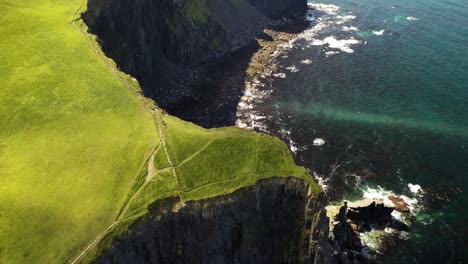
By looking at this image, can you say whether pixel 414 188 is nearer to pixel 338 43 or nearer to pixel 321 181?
pixel 321 181

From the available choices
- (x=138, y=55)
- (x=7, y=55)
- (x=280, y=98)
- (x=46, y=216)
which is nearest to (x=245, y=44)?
(x=280, y=98)

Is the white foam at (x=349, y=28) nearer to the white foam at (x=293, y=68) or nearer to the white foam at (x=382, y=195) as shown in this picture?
the white foam at (x=293, y=68)

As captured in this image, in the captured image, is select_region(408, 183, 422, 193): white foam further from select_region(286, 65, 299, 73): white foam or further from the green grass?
select_region(286, 65, 299, 73): white foam

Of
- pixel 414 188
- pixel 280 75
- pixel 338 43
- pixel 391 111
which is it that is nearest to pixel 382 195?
pixel 414 188

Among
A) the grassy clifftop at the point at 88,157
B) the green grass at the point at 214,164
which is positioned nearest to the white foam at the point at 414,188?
the green grass at the point at 214,164

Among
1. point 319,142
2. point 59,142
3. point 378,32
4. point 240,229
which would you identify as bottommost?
point 378,32
